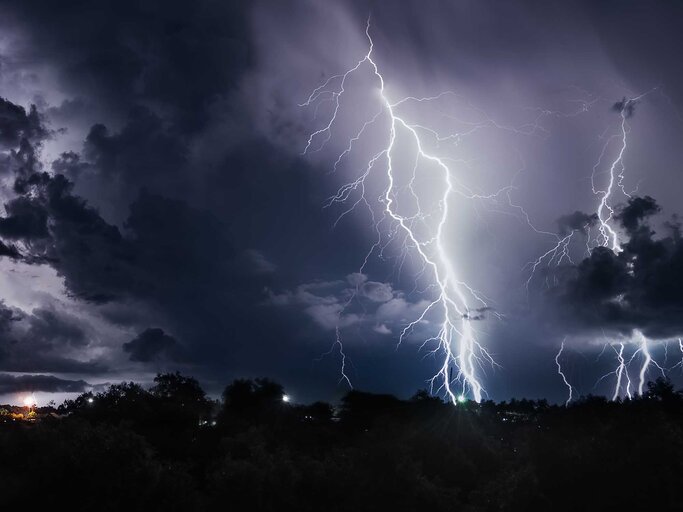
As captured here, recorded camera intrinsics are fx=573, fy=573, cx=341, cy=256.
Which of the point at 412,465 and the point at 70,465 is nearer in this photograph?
the point at 70,465

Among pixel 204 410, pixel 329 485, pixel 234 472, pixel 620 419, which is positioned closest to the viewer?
pixel 234 472

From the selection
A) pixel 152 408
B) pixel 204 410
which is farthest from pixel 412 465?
pixel 204 410

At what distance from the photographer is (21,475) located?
43.7 ft

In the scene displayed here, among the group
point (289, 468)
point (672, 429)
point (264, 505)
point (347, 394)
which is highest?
point (347, 394)

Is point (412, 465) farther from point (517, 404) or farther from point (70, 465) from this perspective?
point (517, 404)

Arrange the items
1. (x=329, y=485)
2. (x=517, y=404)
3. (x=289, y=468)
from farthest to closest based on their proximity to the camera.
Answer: (x=517, y=404)
(x=329, y=485)
(x=289, y=468)

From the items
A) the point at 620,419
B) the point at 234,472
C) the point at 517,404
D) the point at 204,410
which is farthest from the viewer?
the point at 517,404

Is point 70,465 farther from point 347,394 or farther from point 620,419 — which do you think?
point 347,394

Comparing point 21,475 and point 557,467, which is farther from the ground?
point 557,467

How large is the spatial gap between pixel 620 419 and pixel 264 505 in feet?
33.1

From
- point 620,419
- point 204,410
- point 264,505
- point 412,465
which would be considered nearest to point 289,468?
point 264,505

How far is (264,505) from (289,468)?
109cm

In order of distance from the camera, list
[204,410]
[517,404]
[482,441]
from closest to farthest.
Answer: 1. [482,441]
2. [204,410]
3. [517,404]

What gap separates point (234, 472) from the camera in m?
13.3
